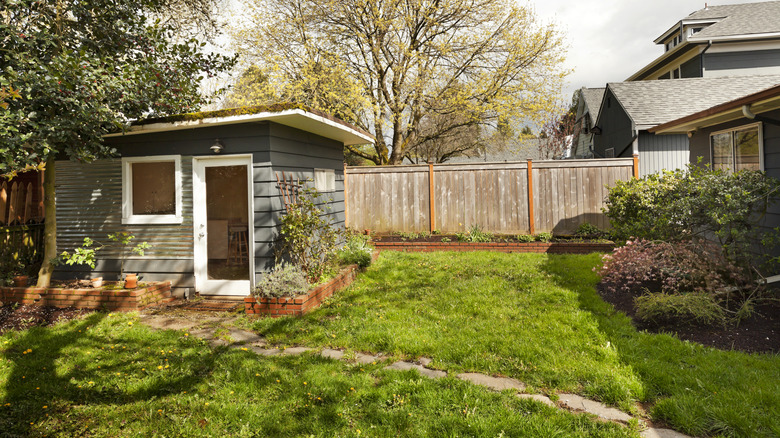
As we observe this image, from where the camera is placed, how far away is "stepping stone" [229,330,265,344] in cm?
455

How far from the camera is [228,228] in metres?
8.49

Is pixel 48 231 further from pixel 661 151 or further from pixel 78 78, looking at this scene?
pixel 661 151

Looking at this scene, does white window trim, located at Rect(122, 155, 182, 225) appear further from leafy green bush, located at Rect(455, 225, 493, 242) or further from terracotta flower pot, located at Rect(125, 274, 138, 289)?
leafy green bush, located at Rect(455, 225, 493, 242)

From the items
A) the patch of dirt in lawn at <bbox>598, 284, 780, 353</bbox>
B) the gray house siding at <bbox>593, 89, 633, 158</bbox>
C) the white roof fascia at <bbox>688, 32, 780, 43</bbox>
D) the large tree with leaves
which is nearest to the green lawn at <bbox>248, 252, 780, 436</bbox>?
the patch of dirt in lawn at <bbox>598, 284, 780, 353</bbox>

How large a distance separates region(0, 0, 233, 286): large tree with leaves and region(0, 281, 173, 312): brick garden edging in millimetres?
289

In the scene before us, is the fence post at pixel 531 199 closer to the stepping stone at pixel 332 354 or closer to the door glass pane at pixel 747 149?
the door glass pane at pixel 747 149

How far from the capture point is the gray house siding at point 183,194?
5969mm

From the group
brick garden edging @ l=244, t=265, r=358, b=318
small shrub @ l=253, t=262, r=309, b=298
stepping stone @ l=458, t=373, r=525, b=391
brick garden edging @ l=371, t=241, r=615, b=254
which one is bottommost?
stepping stone @ l=458, t=373, r=525, b=391

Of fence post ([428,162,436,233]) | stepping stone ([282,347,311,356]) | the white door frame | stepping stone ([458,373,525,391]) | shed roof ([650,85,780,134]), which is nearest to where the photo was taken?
stepping stone ([458,373,525,391])

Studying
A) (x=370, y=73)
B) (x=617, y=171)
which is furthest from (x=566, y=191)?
(x=370, y=73)

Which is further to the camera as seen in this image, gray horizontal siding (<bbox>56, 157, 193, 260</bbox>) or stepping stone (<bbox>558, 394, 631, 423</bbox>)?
gray horizontal siding (<bbox>56, 157, 193, 260</bbox>)

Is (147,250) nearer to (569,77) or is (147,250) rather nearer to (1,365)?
(1,365)

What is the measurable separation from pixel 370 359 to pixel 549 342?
177 centimetres

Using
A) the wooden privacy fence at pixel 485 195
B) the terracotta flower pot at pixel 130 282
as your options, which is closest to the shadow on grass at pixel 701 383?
the terracotta flower pot at pixel 130 282
